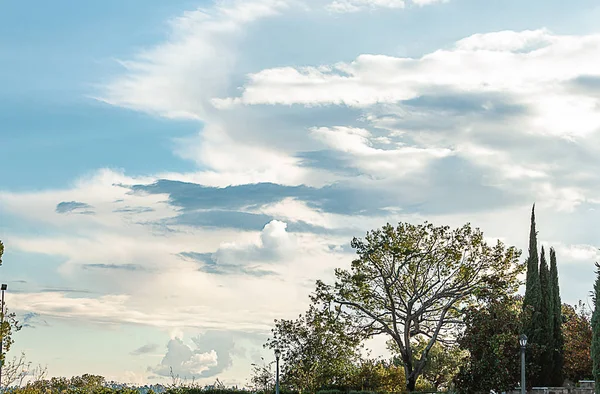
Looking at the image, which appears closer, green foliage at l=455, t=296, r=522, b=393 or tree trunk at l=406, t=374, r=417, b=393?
green foliage at l=455, t=296, r=522, b=393

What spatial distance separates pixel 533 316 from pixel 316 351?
1037 centimetres

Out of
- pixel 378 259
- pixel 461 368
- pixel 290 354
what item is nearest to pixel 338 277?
pixel 378 259

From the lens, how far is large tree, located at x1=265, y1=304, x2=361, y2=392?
3462 centimetres

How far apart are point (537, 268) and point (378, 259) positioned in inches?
297

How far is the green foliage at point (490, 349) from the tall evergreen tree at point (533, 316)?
84 cm

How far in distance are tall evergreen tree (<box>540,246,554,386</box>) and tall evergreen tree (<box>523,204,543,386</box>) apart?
137 mm

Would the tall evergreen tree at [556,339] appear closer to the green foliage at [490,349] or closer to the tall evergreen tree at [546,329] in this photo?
the tall evergreen tree at [546,329]

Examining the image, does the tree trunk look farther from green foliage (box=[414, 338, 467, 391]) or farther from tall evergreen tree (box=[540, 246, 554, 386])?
tall evergreen tree (box=[540, 246, 554, 386])

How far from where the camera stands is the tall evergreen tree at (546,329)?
106 feet

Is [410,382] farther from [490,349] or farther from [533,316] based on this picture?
[533,316]

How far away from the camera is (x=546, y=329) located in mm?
32812

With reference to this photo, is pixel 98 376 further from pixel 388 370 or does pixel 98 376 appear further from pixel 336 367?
pixel 388 370

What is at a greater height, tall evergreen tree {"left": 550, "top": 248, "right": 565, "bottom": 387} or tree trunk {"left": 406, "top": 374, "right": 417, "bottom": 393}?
tall evergreen tree {"left": 550, "top": 248, "right": 565, "bottom": 387}

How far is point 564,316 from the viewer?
40938mm
